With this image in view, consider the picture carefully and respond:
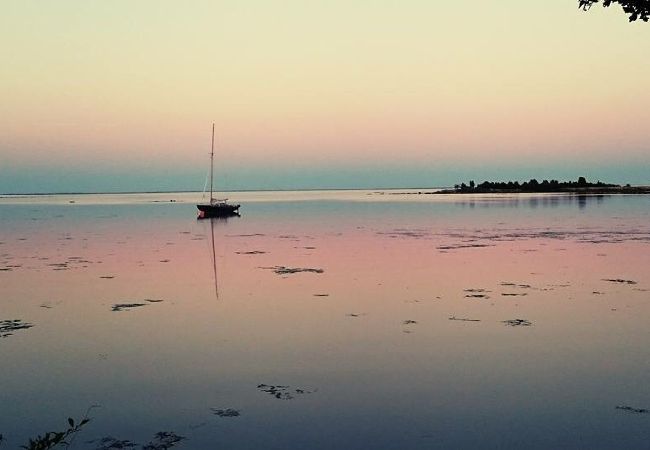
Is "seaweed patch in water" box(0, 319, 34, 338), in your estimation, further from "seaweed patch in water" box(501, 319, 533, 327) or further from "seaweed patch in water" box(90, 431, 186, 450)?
"seaweed patch in water" box(501, 319, 533, 327)

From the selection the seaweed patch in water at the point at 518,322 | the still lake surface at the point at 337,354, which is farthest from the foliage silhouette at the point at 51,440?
the seaweed patch in water at the point at 518,322

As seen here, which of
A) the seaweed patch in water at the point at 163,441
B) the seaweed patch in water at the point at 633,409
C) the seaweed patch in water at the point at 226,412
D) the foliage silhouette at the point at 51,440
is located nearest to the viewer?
the foliage silhouette at the point at 51,440

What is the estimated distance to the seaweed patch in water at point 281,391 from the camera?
8727mm

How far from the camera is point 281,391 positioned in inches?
352

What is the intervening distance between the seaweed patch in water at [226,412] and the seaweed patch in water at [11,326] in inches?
267

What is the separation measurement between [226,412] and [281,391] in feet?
3.59

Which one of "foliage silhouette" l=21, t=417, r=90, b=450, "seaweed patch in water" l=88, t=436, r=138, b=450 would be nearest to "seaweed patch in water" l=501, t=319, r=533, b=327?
"seaweed patch in water" l=88, t=436, r=138, b=450

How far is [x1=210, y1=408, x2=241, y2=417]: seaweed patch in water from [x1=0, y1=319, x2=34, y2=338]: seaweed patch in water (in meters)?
6.77

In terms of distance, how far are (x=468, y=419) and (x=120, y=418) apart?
4.50 m

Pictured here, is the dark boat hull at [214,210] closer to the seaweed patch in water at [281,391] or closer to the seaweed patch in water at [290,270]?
the seaweed patch in water at [290,270]

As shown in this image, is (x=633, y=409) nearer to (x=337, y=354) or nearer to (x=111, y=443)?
(x=337, y=354)

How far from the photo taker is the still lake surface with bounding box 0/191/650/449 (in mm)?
7609

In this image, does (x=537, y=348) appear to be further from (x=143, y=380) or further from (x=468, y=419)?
(x=143, y=380)

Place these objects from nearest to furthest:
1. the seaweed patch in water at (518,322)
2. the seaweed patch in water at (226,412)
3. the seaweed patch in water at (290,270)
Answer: the seaweed patch in water at (226,412)
the seaweed patch in water at (518,322)
the seaweed patch in water at (290,270)
